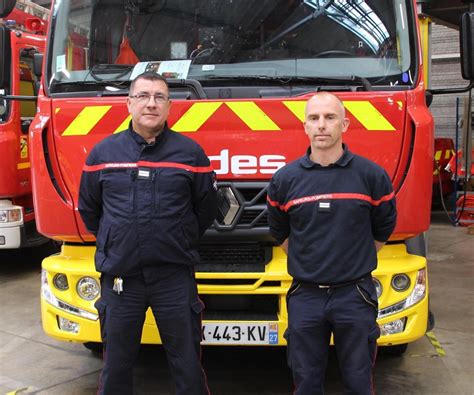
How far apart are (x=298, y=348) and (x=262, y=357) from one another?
172 centimetres

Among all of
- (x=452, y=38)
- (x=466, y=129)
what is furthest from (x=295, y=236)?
(x=452, y=38)

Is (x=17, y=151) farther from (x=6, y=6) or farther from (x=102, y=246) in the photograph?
(x=102, y=246)

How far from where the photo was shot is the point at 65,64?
12.6 ft

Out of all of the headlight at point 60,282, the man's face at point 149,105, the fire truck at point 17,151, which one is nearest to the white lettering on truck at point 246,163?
the man's face at point 149,105

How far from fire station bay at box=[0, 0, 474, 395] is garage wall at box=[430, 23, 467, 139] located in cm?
1003

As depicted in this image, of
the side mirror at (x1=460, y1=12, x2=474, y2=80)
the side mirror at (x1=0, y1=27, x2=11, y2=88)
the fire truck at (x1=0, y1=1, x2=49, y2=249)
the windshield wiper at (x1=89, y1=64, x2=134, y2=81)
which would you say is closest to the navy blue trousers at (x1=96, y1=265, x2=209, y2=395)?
the windshield wiper at (x1=89, y1=64, x2=134, y2=81)

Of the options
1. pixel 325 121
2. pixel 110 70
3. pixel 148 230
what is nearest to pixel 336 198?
pixel 325 121

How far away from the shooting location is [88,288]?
3.58m

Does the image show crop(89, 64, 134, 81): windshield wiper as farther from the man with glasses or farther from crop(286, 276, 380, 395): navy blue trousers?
crop(286, 276, 380, 395): navy blue trousers

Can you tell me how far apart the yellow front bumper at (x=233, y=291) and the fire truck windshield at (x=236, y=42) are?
38.5 inches

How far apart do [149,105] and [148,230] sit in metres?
0.58

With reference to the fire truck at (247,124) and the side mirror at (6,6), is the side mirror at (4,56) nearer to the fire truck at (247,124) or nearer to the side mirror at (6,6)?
the side mirror at (6,6)

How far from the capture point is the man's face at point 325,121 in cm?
272

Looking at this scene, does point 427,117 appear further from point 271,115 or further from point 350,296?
point 350,296
